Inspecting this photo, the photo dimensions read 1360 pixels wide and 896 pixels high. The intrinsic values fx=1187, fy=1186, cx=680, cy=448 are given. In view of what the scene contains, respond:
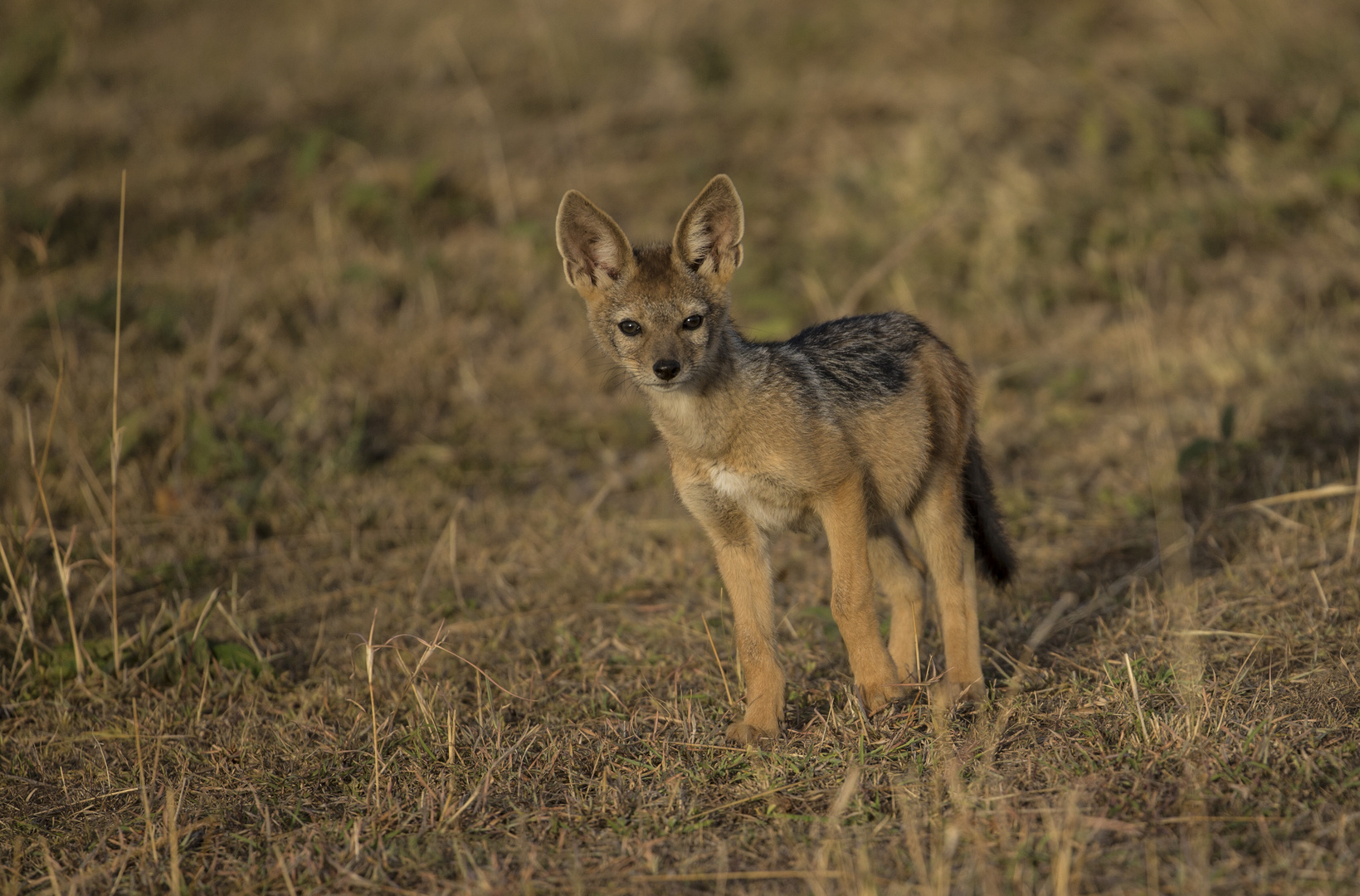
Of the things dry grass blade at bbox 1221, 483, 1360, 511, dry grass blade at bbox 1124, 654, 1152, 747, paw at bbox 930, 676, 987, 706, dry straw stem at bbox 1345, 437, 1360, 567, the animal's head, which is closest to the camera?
dry grass blade at bbox 1124, 654, 1152, 747

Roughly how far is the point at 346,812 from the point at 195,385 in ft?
15.0

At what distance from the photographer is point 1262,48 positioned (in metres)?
11.0

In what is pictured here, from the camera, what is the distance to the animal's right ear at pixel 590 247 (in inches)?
196

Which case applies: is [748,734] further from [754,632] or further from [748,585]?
[748,585]

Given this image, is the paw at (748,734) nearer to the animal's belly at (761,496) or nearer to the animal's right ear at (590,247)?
the animal's belly at (761,496)

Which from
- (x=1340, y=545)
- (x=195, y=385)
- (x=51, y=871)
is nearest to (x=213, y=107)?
(x=195, y=385)

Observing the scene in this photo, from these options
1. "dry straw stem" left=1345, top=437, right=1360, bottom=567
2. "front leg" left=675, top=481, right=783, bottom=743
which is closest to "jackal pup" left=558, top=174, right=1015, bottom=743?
"front leg" left=675, top=481, right=783, bottom=743

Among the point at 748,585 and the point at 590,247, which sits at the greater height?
the point at 590,247

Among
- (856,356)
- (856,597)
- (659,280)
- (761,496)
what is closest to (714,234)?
(659,280)

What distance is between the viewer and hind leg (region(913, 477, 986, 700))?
192 inches

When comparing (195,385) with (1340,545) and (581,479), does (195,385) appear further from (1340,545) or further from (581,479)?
(1340,545)

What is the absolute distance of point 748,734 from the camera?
443 centimetres

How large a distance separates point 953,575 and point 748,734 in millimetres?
1189

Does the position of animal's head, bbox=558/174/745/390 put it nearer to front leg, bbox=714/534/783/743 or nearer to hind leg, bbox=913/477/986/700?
front leg, bbox=714/534/783/743
